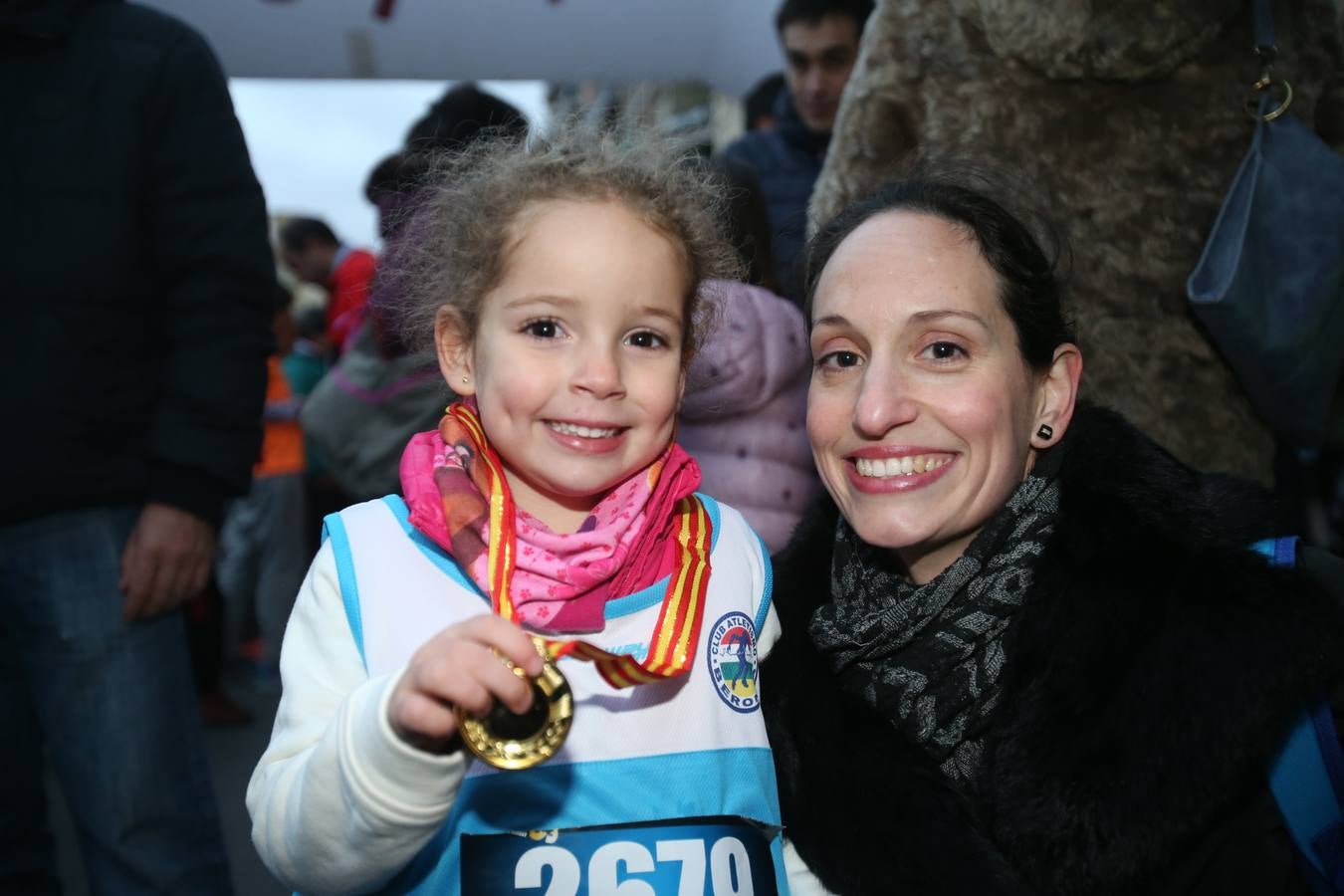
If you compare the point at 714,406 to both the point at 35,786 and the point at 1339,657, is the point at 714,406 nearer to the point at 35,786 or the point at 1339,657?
the point at 1339,657

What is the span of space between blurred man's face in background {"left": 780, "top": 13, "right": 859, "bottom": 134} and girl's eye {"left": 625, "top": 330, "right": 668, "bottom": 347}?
7.10ft

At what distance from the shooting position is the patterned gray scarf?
186 centimetres

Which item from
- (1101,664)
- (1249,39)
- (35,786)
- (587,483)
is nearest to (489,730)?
(587,483)

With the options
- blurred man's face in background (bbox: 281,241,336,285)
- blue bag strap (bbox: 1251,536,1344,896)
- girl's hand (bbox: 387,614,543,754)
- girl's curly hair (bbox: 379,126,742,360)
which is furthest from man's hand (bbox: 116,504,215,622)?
blurred man's face in background (bbox: 281,241,336,285)

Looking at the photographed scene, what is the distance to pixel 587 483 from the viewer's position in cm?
173

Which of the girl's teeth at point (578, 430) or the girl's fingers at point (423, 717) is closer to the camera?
the girl's fingers at point (423, 717)

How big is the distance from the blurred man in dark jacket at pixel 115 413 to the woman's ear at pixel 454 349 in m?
0.82

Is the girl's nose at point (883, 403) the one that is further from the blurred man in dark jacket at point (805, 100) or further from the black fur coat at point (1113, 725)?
the blurred man in dark jacket at point (805, 100)

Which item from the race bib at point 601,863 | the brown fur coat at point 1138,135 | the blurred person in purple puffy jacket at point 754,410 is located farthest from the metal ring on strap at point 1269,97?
the race bib at point 601,863

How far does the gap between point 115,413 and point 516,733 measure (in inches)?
60.3

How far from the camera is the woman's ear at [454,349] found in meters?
1.89

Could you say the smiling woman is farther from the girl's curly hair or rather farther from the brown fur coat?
the brown fur coat

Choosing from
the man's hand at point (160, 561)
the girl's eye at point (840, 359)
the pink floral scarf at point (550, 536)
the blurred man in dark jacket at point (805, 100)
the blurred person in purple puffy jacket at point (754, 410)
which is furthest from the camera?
the blurred man in dark jacket at point (805, 100)

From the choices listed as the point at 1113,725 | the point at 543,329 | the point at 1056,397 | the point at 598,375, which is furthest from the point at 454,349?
the point at 1113,725
